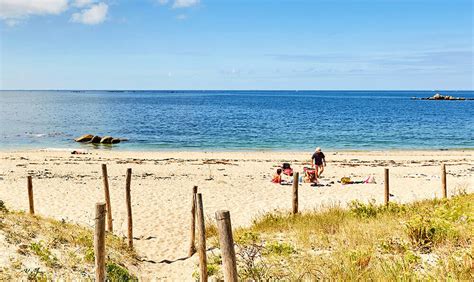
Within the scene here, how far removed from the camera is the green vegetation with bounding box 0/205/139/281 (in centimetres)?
751

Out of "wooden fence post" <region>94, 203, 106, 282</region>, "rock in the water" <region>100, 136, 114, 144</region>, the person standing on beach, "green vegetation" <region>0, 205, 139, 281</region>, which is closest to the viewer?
"wooden fence post" <region>94, 203, 106, 282</region>

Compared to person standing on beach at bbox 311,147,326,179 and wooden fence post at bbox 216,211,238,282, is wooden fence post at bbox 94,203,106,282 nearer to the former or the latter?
wooden fence post at bbox 216,211,238,282

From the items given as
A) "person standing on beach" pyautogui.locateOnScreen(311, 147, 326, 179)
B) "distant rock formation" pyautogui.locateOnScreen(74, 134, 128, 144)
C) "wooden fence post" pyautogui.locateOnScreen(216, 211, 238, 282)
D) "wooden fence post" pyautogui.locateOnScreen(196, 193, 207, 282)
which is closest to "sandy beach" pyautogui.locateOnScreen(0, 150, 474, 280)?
"person standing on beach" pyautogui.locateOnScreen(311, 147, 326, 179)

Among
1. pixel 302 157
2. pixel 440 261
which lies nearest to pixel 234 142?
pixel 302 157

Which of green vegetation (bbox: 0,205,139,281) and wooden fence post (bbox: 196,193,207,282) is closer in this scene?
green vegetation (bbox: 0,205,139,281)

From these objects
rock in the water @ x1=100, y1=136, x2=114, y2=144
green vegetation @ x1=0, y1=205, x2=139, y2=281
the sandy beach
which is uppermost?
green vegetation @ x1=0, y1=205, x2=139, y2=281

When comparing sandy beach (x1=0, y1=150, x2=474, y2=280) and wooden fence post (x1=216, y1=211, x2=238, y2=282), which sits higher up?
wooden fence post (x1=216, y1=211, x2=238, y2=282)

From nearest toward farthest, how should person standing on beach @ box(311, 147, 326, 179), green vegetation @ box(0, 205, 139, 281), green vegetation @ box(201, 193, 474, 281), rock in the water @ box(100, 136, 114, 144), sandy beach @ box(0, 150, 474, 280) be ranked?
green vegetation @ box(201, 193, 474, 281), green vegetation @ box(0, 205, 139, 281), sandy beach @ box(0, 150, 474, 280), person standing on beach @ box(311, 147, 326, 179), rock in the water @ box(100, 136, 114, 144)

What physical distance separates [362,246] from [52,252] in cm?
580

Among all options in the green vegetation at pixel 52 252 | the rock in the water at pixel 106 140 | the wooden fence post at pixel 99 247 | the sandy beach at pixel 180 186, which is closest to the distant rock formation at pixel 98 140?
the rock in the water at pixel 106 140

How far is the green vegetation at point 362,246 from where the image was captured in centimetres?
599

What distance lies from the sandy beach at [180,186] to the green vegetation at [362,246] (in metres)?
1.94

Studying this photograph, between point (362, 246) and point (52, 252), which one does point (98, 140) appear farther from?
point (362, 246)

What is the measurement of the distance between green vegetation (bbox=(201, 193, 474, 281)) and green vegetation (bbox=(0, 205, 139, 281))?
2.05 m
